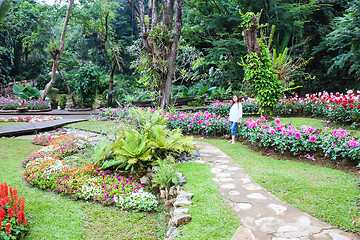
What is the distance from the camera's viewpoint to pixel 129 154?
15.6 ft

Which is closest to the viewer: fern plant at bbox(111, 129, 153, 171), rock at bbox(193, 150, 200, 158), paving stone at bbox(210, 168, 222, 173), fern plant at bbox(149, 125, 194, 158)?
paving stone at bbox(210, 168, 222, 173)

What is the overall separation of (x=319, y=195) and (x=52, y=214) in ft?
12.9

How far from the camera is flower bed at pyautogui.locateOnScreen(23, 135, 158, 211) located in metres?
4.11

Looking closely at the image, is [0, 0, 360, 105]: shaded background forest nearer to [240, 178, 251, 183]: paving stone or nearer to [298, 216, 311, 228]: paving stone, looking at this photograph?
[240, 178, 251, 183]: paving stone

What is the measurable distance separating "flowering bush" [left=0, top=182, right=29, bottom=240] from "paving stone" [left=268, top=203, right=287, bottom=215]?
10.2ft

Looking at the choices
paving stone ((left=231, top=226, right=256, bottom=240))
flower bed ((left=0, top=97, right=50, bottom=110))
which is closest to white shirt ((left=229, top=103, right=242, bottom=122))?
paving stone ((left=231, top=226, right=256, bottom=240))

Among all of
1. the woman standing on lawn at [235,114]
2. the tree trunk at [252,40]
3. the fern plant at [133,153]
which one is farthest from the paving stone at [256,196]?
the tree trunk at [252,40]

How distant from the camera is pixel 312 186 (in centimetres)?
383

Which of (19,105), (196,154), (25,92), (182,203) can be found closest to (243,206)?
(182,203)

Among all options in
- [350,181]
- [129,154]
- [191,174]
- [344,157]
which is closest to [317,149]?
[344,157]

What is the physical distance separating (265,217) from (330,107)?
22.4ft

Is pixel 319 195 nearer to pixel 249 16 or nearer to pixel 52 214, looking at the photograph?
pixel 52 214

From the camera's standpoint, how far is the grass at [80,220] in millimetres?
3324

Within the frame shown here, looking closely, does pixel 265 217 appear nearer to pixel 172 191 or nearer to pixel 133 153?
pixel 172 191
